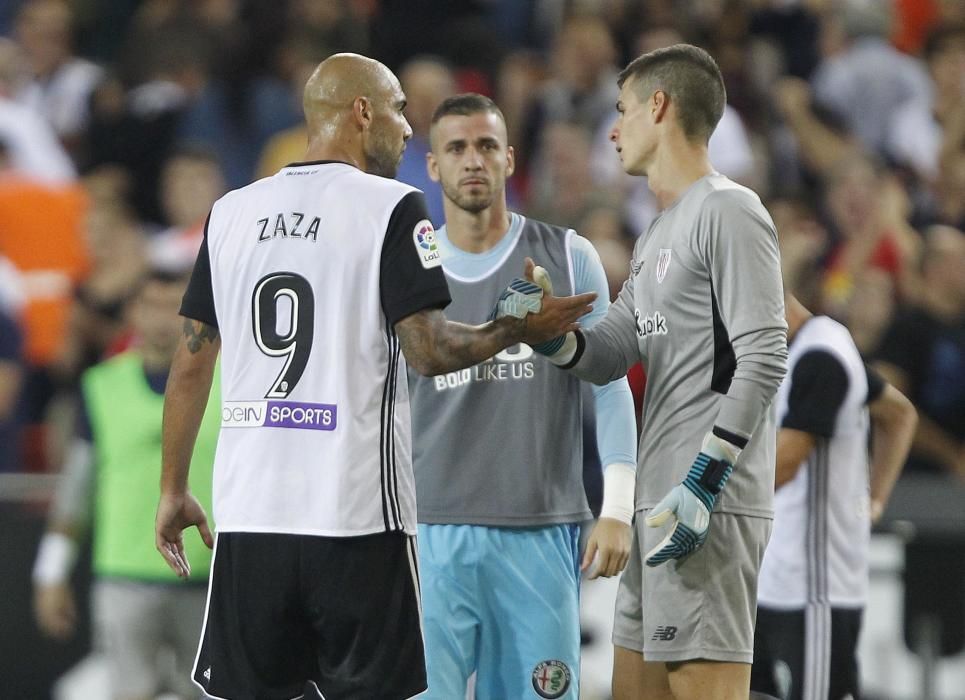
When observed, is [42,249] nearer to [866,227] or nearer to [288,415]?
[866,227]

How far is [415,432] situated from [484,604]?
1.90ft

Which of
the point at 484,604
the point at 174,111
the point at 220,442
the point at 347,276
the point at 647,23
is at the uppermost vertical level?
the point at 647,23

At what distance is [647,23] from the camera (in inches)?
439

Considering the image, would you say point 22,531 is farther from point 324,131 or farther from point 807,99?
point 807,99

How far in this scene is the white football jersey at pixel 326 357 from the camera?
165 inches

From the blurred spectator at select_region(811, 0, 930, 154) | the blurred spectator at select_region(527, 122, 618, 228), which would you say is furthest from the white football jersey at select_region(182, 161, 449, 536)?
the blurred spectator at select_region(811, 0, 930, 154)

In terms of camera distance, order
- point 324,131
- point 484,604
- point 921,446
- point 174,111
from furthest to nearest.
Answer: point 174,111, point 921,446, point 484,604, point 324,131

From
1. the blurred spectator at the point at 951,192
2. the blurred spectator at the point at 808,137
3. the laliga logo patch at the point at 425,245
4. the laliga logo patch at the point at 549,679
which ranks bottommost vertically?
the laliga logo patch at the point at 549,679

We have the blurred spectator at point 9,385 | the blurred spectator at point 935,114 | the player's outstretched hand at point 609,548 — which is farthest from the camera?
the blurred spectator at point 935,114

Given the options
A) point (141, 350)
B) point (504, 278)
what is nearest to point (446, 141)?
point (504, 278)

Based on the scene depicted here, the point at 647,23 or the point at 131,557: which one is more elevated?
the point at 647,23

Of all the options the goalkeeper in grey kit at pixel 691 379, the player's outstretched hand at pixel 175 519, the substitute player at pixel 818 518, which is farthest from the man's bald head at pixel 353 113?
the substitute player at pixel 818 518

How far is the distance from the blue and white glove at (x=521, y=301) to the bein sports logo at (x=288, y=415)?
0.52 m

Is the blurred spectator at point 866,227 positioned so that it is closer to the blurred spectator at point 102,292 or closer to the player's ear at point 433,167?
the blurred spectator at point 102,292
